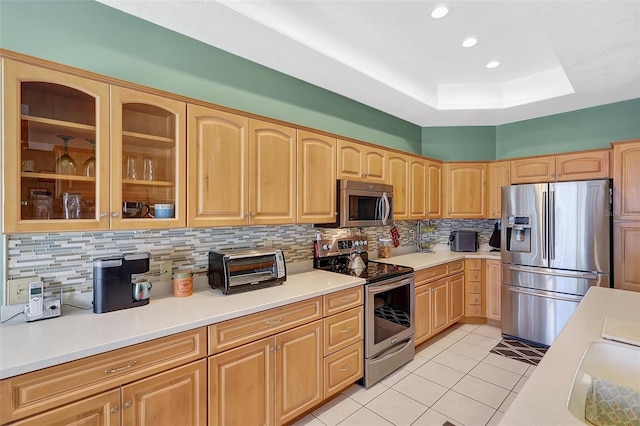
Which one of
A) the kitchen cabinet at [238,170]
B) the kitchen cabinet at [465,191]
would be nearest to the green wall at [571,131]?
the kitchen cabinet at [465,191]

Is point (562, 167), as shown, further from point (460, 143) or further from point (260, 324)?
point (260, 324)

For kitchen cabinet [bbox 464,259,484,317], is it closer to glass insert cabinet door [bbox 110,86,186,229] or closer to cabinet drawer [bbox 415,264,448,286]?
cabinet drawer [bbox 415,264,448,286]

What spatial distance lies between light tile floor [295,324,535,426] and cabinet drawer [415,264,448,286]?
0.74m

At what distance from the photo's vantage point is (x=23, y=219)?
4.47 ft

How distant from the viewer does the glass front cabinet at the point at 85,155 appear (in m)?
1.35

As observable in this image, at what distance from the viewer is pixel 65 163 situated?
151cm

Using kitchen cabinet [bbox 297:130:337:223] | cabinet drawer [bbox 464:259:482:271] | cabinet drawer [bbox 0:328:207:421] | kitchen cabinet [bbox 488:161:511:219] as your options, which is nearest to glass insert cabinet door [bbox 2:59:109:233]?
cabinet drawer [bbox 0:328:207:421]

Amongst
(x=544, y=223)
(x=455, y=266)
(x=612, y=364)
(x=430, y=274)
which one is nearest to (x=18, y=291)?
(x=612, y=364)

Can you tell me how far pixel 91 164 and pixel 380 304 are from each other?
2.27 meters

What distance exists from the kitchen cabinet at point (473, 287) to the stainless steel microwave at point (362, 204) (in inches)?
58.8

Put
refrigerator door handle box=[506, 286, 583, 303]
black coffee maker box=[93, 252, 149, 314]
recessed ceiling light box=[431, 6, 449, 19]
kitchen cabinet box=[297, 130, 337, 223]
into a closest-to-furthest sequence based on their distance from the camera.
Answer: black coffee maker box=[93, 252, 149, 314], recessed ceiling light box=[431, 6, 449, 19], kitchen cabinet box=[297, 130, 337, 223], refrigerator door handle box=[506, 286, 583, 303]

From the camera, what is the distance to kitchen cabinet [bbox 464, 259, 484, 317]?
380 centimetres

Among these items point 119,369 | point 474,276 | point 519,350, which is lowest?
point 519,350

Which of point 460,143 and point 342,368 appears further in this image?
point 460,143
